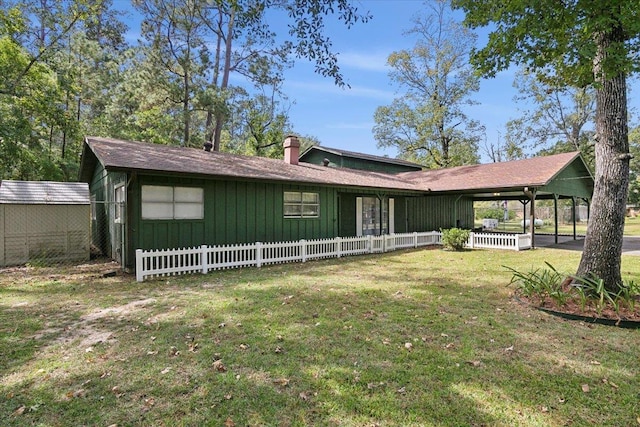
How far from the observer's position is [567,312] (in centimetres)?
488

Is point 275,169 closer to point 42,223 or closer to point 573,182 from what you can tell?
point 42,223

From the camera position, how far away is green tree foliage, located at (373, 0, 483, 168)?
27875 millimetres

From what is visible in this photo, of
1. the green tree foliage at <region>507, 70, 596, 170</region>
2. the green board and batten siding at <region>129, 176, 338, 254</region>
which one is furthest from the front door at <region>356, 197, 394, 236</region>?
the green tree foliage at <region>507, 70, 596, 170</region>

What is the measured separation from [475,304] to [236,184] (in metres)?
7.00

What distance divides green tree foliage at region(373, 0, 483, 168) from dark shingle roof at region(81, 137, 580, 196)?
12117mm

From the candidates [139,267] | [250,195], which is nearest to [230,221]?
[250,195]

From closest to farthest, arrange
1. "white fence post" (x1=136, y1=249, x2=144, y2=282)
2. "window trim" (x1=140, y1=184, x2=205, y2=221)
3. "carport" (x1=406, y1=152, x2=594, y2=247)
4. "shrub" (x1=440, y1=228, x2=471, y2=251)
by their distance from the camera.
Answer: "white fence post" (x1=136, y1=249, x2=144, y2=282)
"window trim" (x1=140, y1=184, x2=205, y2=221)
"shrub" (x1=440, y1=228, x2=471, y2=251)
"carport" (x1=406, y1=152, x2=594, y2=247)

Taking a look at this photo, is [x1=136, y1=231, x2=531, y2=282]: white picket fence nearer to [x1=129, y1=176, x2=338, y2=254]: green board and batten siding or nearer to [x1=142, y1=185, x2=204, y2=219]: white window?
[x1=129, y1=176, x2=338, y2=254]: green board and batten siding

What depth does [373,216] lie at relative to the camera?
49.6 feet

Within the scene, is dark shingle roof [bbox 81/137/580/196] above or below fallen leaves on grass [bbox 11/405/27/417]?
above

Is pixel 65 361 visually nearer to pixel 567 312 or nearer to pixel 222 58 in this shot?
pixel 567 312

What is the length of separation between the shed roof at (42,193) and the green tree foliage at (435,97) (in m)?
25.7

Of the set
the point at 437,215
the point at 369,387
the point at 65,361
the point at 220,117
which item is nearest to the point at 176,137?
the point at 220,117

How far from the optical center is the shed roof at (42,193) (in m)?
9.30
